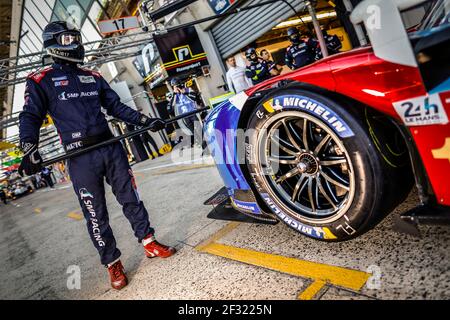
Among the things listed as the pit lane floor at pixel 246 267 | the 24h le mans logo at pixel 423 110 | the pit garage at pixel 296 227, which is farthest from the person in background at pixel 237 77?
the 24h le mans logo at pixel 423 110

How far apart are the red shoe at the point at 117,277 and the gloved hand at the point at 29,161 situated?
942mm

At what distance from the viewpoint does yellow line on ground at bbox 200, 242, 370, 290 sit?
4.71 feet

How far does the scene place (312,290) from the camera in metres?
1.45

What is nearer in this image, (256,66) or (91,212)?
(91,212)

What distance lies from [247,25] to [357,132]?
31.2 feet

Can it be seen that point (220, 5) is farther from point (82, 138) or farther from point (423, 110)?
point (423, 110)

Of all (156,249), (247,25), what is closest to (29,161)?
(156,249)

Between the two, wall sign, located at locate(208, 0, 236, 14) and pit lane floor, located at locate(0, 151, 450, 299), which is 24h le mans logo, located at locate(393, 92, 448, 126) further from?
wall sign, located at locate(208, 0, 236, 14)

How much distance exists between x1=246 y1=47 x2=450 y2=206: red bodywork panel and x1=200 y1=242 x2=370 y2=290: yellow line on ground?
526 millimetres

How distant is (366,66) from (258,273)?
1.24 metres
